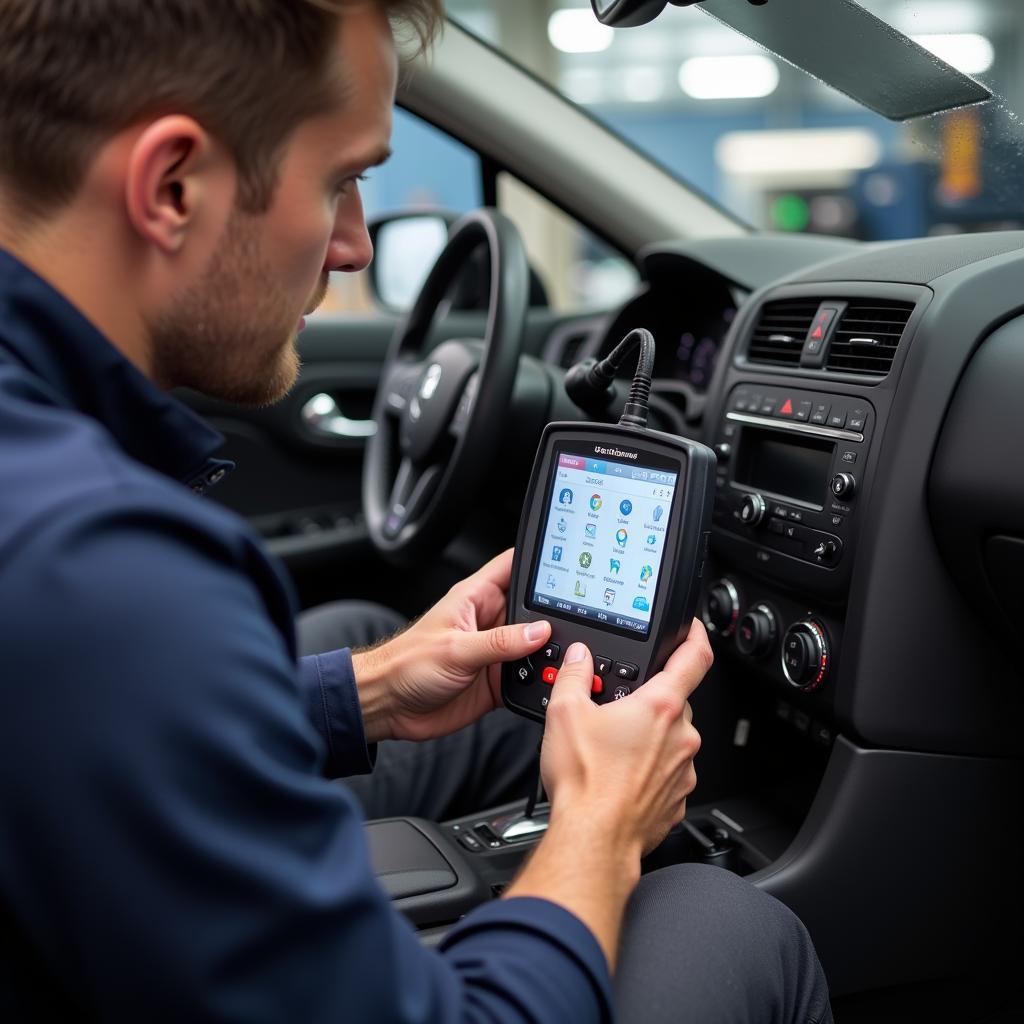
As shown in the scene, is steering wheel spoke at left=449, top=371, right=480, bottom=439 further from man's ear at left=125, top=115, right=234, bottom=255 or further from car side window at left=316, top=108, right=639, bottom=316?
car side window at left=316, top=108, right=639, bottom=316

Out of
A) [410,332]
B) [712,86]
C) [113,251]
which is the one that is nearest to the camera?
[113,251]

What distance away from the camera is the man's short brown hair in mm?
692

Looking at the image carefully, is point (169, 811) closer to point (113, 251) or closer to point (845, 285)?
point (113, 251)

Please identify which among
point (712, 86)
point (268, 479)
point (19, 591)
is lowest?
point (268, 479)

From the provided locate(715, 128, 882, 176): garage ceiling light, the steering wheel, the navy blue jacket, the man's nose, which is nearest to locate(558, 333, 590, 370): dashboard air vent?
the steering wheel

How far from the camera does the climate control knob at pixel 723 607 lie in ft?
4.66

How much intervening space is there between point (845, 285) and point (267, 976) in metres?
0.98

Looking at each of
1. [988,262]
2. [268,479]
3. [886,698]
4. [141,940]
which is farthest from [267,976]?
[268,479]

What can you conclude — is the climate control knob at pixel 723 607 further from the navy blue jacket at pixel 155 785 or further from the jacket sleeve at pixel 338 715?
the navy blue jacket at pixel 155 785

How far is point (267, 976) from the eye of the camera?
21.8 inches

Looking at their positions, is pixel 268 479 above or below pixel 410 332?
below

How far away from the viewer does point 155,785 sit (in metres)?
0.52

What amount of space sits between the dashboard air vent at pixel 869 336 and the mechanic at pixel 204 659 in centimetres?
39

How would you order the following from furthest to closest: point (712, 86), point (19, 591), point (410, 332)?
point (712, 86) < point (410, 332) < point (19, 591)
